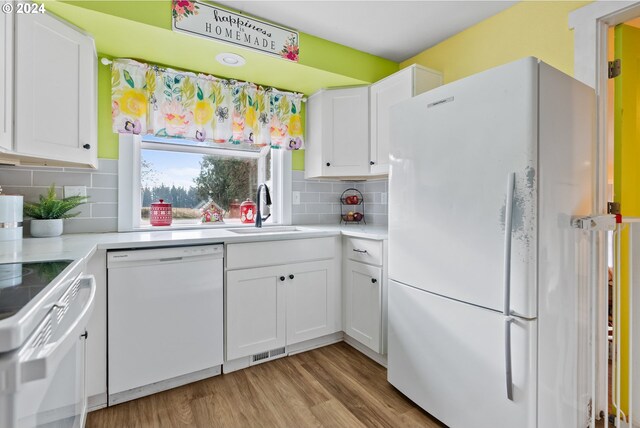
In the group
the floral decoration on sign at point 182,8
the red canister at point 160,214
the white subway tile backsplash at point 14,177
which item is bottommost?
the red canister at point 160,214

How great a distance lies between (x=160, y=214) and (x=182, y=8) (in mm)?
1364

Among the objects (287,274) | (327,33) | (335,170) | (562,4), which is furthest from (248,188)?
(562,4)

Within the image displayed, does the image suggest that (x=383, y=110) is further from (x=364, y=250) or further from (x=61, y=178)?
(x=61, y=178)

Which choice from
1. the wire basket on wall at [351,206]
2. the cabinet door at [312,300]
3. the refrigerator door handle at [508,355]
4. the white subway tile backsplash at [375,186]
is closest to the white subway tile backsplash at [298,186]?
the wire basket on wall at [351,206]

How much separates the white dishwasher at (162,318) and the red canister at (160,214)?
67cm

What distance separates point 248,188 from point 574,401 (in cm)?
251

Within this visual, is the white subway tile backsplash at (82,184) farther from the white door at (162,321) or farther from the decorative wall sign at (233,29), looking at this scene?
the decorative wall sign at (233,29)

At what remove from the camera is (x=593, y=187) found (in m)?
1.62

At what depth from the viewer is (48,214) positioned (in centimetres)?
181

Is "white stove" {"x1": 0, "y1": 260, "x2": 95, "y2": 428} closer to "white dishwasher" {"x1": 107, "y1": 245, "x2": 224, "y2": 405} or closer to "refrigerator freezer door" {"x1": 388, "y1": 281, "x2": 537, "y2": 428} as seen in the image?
"white dishwasher" {"x1": 107, "y1": 245, "x2": 224, "y2": 405}

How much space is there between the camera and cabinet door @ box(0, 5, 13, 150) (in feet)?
4.39

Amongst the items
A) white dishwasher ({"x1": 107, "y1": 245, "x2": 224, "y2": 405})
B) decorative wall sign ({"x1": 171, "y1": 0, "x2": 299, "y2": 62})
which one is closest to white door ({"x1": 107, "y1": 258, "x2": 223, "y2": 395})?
white dishwasher ({"x1": 107, "y1": 245, "x2": 224, "y2": 405})

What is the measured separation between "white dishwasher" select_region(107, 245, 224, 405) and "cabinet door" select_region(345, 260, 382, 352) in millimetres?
931

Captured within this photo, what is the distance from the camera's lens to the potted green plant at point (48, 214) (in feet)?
5.79
